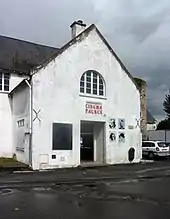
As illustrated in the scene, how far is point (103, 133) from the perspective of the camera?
83.3ft

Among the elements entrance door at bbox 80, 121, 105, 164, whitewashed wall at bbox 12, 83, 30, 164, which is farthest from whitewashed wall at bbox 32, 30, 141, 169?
whitewashed wall at bbox 12, 83, 30, 164

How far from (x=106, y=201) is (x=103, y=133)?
14960mm

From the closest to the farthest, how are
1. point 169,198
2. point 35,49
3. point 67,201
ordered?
point 67,201 → point 169,198 → point 35,49

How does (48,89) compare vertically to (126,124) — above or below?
above

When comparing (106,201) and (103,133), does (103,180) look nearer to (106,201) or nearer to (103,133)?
(106,201)

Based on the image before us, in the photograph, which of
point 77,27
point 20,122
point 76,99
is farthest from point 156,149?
point 20,122

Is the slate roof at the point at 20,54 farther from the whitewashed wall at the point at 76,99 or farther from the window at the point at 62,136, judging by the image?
the window at the point at 62,136

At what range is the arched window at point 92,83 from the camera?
24656mm

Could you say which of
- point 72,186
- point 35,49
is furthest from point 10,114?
point 72,186

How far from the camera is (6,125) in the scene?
25812mm

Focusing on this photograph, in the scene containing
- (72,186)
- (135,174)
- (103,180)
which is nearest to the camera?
(72,186)

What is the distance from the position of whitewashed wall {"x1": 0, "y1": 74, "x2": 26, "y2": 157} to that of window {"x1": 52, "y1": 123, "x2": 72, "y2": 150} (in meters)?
4.66

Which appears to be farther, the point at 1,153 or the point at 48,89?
the point at 1,153

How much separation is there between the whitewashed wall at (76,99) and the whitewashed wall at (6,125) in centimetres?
463
